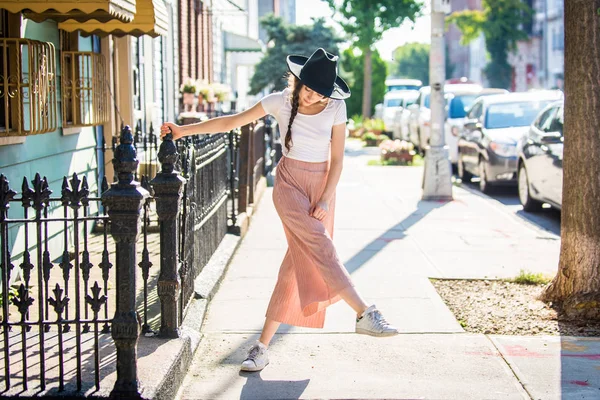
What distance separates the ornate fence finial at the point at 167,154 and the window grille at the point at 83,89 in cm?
393

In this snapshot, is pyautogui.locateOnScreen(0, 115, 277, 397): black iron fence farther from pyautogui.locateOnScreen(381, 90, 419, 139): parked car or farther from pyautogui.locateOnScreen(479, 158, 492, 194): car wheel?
pyautogui.locateOnScreen(381, 90, 419, 139): parked car

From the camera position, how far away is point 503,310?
278 inches

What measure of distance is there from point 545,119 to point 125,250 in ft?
31.4

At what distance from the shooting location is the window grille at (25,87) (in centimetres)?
716

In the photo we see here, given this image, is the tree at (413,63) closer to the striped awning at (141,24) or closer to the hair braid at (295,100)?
the striped awning at (141,24)

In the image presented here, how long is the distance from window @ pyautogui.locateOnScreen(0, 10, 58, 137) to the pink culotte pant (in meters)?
2.71

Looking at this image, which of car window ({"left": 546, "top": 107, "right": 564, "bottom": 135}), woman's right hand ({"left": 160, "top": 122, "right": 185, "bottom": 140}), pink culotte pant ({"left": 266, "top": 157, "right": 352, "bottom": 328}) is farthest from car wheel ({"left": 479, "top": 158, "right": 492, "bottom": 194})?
woman's right hand ({"left": 160, "top": 122, "right": 185, "bottom": 140})

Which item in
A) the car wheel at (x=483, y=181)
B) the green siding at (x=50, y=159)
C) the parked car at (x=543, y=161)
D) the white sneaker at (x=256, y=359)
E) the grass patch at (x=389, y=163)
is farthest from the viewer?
the grass patch at (x=389, y=163)

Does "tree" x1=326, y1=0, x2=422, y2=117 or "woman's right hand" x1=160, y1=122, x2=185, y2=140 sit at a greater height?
"tree" x1=326, y1=0, x2=422, y2=117

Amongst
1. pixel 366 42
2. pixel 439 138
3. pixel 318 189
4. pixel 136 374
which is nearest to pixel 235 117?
pixel 318 189

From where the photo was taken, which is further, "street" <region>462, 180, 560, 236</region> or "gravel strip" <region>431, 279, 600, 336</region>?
"street" <region>462, 180, 560, 236</region>

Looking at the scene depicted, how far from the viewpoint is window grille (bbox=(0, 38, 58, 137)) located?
7.16 meters

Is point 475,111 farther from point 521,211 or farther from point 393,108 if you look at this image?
point 393,108

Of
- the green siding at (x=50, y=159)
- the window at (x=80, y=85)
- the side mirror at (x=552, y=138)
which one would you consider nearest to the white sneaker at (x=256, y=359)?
the green siding at (x=50, y=159)
